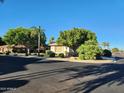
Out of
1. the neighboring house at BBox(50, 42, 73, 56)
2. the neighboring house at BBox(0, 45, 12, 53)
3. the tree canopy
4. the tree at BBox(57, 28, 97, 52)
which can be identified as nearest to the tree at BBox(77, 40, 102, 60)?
the tree at BBox(57, 28, 97, 52)

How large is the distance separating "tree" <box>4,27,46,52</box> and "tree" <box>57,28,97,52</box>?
21627 mm

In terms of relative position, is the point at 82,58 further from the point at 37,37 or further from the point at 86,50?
the point at 37,37

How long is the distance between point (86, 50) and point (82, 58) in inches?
64.3

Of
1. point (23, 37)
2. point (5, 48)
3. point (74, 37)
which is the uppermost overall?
point (23, 37)

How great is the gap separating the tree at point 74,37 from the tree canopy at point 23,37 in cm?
2163

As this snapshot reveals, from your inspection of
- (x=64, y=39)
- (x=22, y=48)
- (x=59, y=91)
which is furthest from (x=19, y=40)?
(x=59, y=91)

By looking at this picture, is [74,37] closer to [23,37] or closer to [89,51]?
[89,51]

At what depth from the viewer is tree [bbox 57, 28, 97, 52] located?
6894 centimetres

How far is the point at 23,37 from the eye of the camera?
3580 inches

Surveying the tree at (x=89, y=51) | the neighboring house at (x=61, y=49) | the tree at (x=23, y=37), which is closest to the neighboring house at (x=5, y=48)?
the tree at (x=23, y=37)

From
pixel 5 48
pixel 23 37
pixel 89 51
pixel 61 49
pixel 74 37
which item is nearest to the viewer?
pixel 89 51

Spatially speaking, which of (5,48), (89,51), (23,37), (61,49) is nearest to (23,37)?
(23,37)

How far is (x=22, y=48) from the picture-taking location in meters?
94.7

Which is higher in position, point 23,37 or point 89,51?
point 23,37
